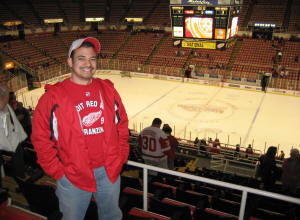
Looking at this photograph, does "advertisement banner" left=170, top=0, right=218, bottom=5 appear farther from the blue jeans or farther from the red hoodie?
the blue jeans

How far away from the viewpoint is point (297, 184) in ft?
17.3

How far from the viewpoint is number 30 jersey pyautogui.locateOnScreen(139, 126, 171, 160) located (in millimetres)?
4820

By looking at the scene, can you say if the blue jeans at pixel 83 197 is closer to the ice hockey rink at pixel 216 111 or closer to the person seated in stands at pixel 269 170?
the person seated in stands at pixel 269 170

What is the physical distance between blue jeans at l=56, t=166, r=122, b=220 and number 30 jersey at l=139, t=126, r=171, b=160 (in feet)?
8.05

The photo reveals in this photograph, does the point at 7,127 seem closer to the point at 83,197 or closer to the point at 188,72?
the point at 83,197

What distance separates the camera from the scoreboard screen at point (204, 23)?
1141 cm

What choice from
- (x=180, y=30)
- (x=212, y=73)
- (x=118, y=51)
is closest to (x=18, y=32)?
(x=118, y=51)

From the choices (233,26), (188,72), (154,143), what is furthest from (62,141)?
(188,72)

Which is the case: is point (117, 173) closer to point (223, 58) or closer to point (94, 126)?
point (94, 126)

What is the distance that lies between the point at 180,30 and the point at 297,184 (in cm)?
907

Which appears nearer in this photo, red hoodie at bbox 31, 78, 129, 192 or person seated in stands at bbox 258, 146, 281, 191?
red hoodie at bbox 31, 78, 129, 192

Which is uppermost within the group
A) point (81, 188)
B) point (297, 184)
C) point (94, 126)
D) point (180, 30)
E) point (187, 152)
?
point (180, 30)

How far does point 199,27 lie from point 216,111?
18.2ft

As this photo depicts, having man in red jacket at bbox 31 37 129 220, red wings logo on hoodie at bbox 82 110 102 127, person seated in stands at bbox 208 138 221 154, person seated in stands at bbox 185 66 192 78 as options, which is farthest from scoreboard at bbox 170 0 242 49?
red wings logo on hoodie at bbox 82 110 102 127
